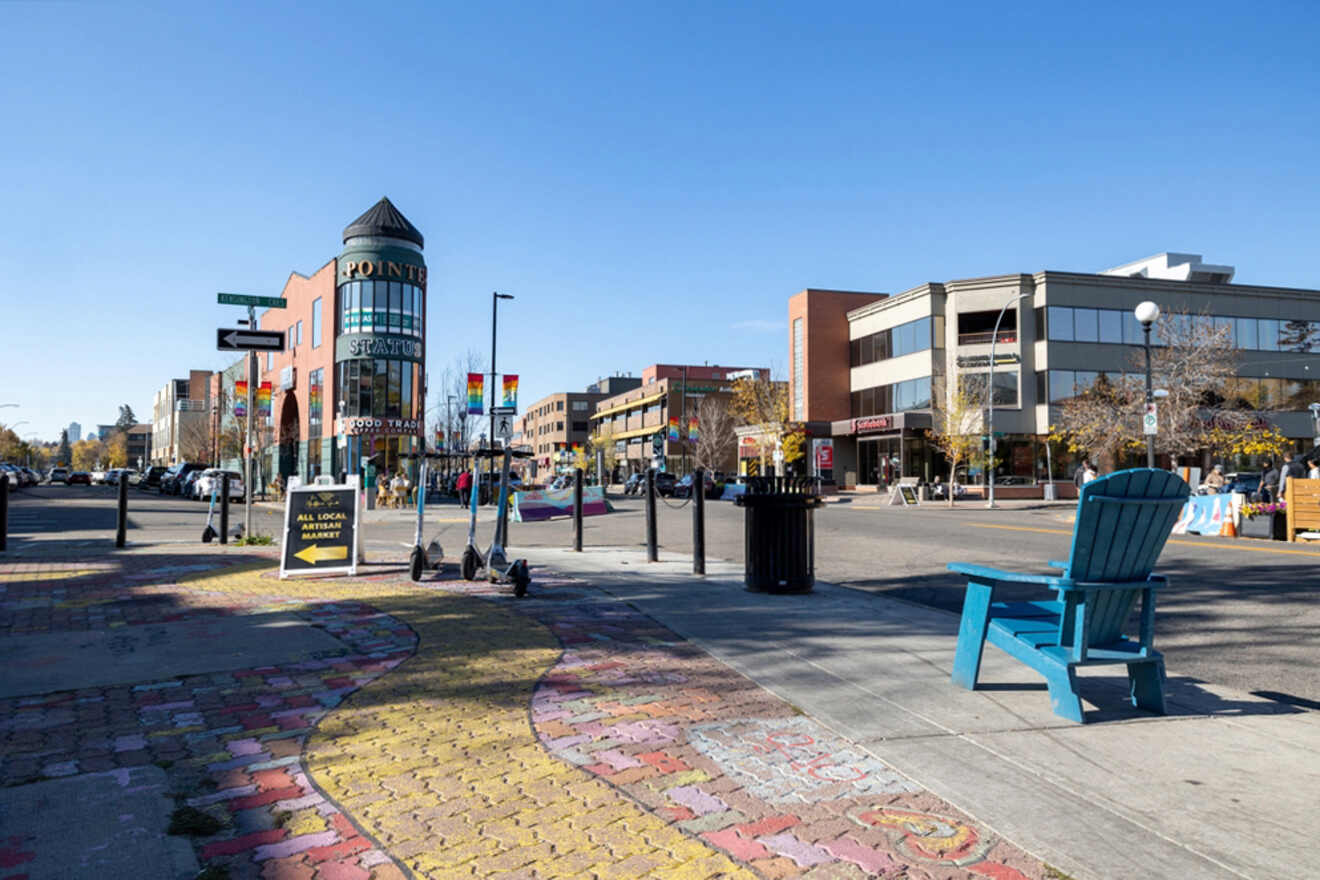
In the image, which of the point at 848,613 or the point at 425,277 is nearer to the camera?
the point at 848,613

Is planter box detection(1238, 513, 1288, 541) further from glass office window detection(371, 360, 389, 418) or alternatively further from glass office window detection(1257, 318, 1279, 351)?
glass office window detection(371, 360, 389, 418)

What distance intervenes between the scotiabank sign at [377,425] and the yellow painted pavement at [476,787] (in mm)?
45863

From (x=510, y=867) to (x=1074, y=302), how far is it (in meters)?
52.1

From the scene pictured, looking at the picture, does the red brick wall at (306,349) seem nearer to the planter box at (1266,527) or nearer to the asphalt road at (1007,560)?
the asphalt road at (1007,560)

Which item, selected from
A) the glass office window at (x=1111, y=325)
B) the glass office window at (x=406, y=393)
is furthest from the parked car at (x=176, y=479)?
the glass office window at (x=1111, y=325)

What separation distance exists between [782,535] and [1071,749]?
15.8 ft

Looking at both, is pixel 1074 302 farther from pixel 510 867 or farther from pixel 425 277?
pixel 510 867

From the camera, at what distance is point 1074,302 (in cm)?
4875

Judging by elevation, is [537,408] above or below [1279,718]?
above

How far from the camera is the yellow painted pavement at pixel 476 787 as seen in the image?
296 cm

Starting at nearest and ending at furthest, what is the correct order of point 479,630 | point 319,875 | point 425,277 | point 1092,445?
point 319,875 → point 479,630 → point 1092,445 → point 425,277

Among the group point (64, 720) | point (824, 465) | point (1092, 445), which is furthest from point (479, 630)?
point (824, 465)

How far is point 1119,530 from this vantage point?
451 cm

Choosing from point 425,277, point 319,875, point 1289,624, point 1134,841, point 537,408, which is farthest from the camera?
point 537,408
